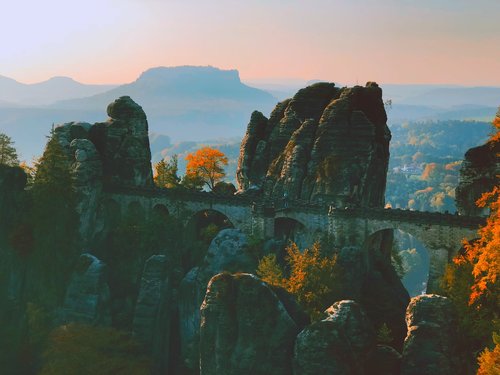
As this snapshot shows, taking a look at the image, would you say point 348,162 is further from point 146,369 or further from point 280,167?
point 146,369

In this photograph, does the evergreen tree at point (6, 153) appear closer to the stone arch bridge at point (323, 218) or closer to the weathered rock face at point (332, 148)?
the stone arch bridge at point (323, 218)

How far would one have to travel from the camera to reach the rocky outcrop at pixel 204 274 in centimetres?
4994

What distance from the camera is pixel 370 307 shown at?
50.3 meters

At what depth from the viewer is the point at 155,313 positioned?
2032 inches

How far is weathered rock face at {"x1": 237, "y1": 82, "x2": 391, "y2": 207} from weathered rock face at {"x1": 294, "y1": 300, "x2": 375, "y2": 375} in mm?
29173

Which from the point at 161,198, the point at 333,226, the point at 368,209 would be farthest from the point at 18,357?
the point at 368,209

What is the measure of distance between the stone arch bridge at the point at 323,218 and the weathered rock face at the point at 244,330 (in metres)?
24.5

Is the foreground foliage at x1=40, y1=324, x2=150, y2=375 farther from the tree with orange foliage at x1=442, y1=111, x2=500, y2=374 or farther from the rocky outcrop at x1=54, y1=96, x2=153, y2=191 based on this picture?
the tree with orange foliage at x1=442, y1=111, x2=500, y2=374

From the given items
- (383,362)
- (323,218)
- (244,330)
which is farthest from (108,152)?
(383,362)

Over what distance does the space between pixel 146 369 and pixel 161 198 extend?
26230mm

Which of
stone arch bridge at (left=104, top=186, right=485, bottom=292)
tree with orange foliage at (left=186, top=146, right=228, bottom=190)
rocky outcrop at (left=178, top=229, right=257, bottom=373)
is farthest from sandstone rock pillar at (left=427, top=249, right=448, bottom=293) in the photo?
tree with orange foliage at (left=186, top=146, right=228, bottom=190)

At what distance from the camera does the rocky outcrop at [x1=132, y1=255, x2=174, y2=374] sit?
50.3 metres

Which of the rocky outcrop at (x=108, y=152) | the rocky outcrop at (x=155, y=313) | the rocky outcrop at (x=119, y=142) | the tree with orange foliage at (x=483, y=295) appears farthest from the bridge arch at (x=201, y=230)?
the tree with orange foliage at (x=483, y=295)

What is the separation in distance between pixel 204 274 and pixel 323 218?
543 inches
